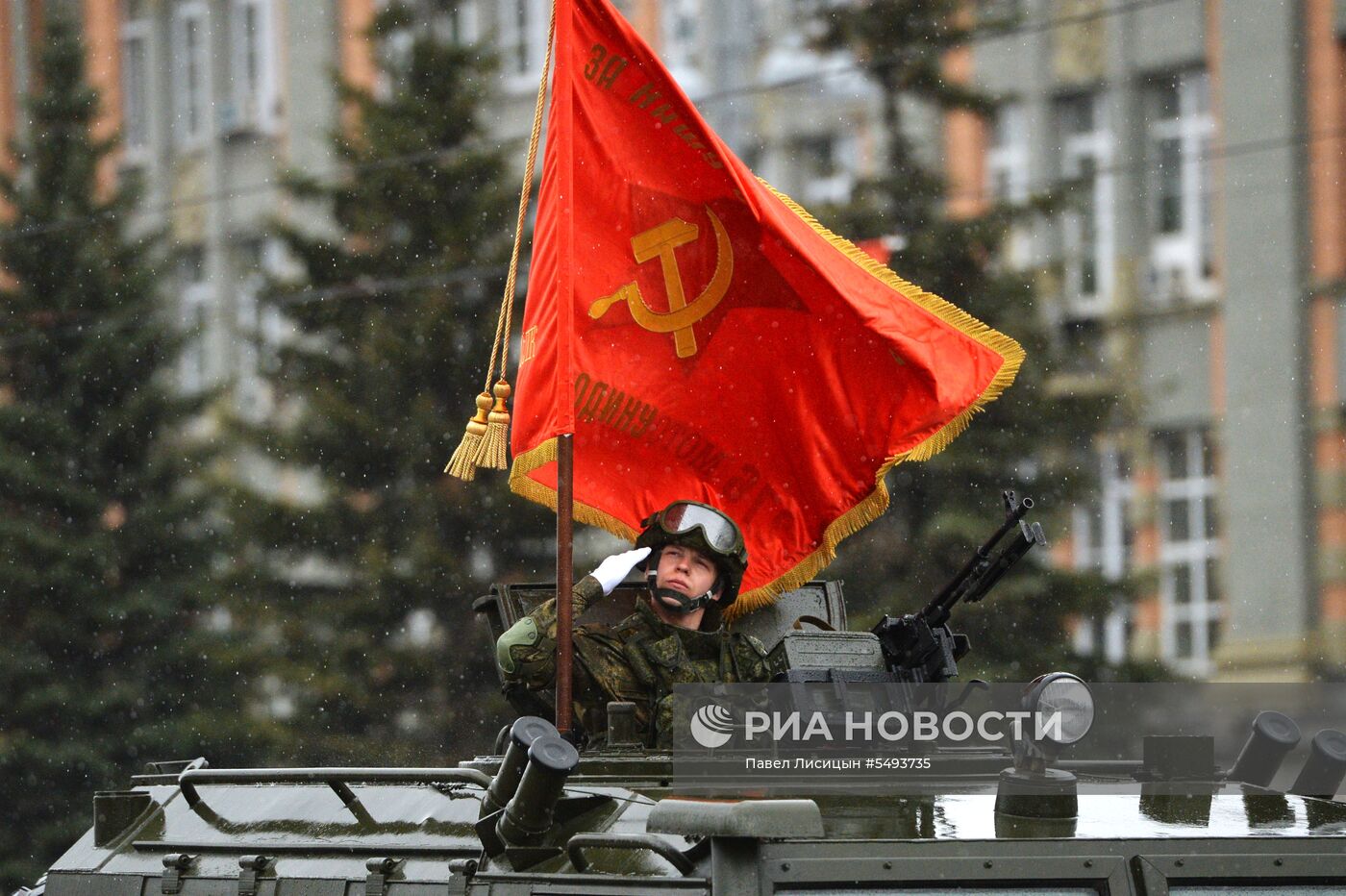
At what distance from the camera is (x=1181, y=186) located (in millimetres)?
17797

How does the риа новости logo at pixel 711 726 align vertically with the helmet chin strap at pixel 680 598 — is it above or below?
below

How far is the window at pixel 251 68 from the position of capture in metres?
22.1

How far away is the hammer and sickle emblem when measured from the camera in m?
7.67

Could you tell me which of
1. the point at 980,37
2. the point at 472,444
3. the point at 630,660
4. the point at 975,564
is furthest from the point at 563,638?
the point at 980,37

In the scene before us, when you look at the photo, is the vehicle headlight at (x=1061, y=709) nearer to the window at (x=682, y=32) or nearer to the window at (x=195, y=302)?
the window at (x=682, y=32)

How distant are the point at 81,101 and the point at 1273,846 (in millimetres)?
17295

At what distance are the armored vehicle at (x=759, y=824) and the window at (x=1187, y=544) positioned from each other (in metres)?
11.1

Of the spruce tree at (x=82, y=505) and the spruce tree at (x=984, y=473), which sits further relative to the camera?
the spruce tree at (x=82, y=505)

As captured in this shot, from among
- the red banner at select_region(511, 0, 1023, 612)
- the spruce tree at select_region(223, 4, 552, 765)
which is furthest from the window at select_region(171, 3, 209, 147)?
the red banner at select_region(511, 0, 1023, 612)

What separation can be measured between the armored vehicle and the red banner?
45.3 inches

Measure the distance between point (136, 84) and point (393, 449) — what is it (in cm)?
849

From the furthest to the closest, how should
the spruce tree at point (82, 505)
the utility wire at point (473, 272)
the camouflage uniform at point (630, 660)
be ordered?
the spruce tree at point (82, 505), the utility wire at point (473, 272), the camouflage uniform at point (630, 660)

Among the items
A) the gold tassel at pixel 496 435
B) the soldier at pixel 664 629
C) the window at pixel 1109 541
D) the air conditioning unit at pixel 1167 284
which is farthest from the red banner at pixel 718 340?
the air conditioning unit at pixel 1167 284

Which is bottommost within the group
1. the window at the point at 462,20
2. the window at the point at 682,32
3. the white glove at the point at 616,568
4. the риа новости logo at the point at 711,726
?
the риа новости logo at the point at 711,726
